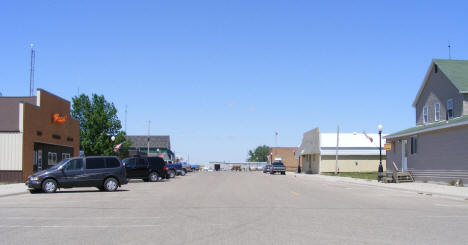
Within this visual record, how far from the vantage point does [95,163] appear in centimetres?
2528

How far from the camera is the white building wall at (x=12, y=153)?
33.8 m

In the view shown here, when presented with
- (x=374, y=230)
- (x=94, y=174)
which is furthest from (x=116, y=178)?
(x=374, y=230)

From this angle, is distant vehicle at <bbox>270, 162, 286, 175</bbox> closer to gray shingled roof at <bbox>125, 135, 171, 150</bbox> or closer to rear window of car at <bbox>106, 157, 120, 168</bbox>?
rear window of car at <bbox>106, 157, 120, 168</bbox>

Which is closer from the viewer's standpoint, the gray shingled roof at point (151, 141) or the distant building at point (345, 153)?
the distant building at point (345, 153)

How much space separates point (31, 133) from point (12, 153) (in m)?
2.12

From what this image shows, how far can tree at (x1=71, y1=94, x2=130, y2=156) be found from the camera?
7362cm

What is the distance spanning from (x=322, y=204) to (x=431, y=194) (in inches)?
382

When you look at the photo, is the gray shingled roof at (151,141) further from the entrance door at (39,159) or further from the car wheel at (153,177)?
the car wheel at (153,177)

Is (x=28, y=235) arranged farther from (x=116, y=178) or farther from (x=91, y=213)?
(x=116, y=178)

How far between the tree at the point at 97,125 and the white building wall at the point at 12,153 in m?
38.4

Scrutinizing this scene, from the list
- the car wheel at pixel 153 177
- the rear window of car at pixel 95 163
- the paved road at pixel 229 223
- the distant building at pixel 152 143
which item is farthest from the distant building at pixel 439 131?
the distant building at pixel 152 143

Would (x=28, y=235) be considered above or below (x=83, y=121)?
below

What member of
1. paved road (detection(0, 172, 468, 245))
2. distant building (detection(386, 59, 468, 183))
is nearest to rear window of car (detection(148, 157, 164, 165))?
distant building (detection(386, 59, 468, 183))

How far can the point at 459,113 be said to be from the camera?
110ft
